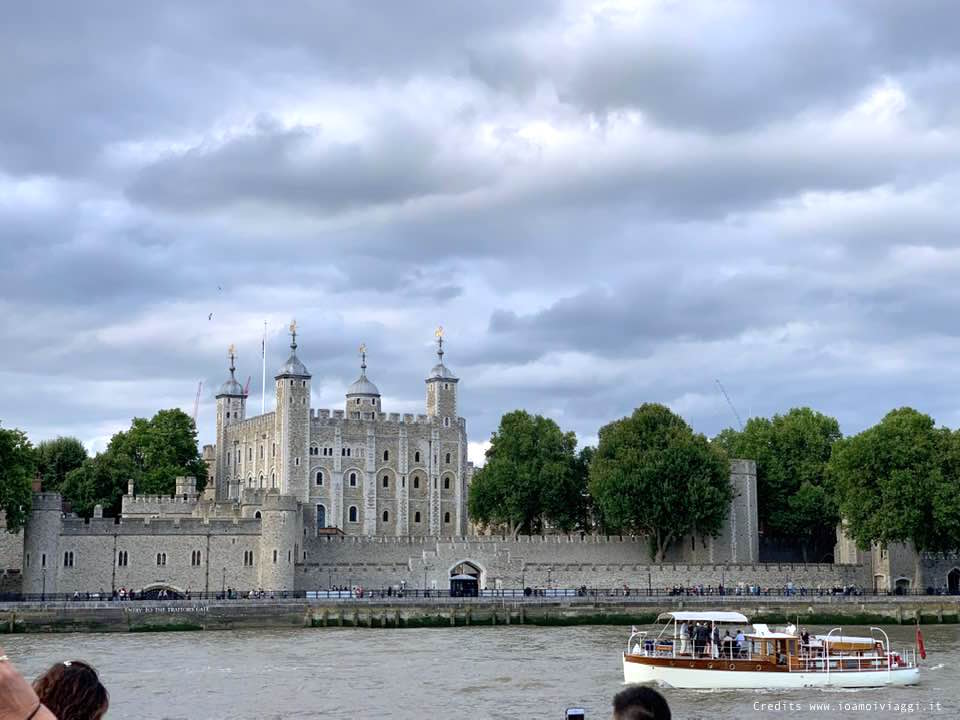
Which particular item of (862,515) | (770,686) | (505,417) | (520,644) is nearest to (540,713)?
(770,686)

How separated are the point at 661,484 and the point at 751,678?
121 ft

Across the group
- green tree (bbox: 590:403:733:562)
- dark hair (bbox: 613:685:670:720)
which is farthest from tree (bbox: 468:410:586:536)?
dark hair (bbox: 613:685:670:720)

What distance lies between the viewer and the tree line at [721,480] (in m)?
70.6

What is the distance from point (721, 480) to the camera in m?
78.8

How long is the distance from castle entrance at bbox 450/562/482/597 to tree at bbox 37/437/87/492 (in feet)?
110

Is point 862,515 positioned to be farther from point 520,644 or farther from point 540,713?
point 540,713

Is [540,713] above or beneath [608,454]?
beneath

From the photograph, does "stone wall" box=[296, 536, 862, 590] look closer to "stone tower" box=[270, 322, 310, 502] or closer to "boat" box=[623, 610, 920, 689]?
"stone tower" box=[270, 322, 310, 502]

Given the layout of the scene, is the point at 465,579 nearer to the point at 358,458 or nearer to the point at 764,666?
the point at 358,458

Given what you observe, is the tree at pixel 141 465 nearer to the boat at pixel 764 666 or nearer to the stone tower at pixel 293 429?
the stone tower at pixel 293 429

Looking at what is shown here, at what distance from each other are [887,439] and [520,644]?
29156 mm

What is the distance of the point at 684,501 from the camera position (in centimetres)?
7719

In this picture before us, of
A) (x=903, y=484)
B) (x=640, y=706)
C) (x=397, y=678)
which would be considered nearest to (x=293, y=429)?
(x=903, y=484)

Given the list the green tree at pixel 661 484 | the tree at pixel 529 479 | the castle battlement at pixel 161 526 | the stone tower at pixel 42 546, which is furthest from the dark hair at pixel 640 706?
the tree at pixel 529 479
